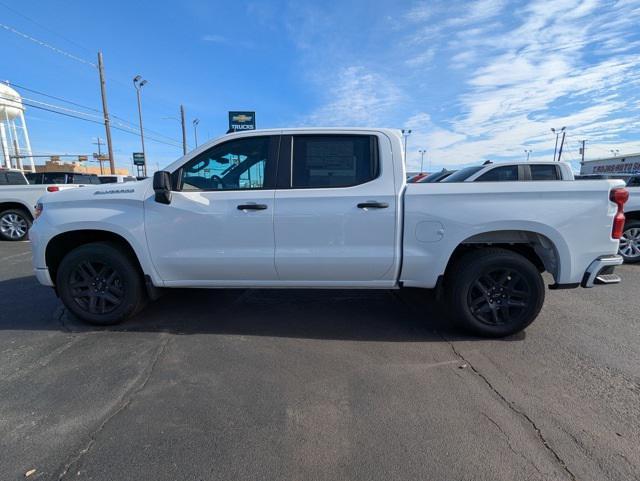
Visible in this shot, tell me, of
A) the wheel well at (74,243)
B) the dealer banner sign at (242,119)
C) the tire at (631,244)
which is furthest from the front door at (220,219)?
the dealer banner sign at (242,119)

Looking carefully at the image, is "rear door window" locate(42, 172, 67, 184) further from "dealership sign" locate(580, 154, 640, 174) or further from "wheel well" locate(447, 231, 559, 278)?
"dealership sign" locate(580, 154, 640, 174)

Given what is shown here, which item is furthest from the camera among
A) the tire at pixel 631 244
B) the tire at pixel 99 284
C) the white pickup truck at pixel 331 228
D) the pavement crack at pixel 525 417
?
the tire at pixel 631 244

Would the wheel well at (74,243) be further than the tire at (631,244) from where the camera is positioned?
No

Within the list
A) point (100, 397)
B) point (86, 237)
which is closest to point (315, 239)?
point (100, 397)

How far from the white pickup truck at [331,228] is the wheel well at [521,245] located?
0.04 feet

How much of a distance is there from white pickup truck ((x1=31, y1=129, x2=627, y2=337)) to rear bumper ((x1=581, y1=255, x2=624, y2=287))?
1 centimetres

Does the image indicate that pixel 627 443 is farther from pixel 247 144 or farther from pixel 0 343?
pixel 0 343

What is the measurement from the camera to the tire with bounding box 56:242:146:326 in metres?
3.56

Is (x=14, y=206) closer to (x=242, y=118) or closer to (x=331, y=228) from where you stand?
(x=331, y=228)

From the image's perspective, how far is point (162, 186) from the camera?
320 cm

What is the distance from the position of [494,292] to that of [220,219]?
9.09ft

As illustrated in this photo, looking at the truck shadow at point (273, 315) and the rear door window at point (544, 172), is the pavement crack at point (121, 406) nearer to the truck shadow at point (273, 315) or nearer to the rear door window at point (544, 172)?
the truck shadow at point (273, 315)

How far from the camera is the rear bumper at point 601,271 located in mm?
3203

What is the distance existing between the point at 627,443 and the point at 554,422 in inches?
14.3
